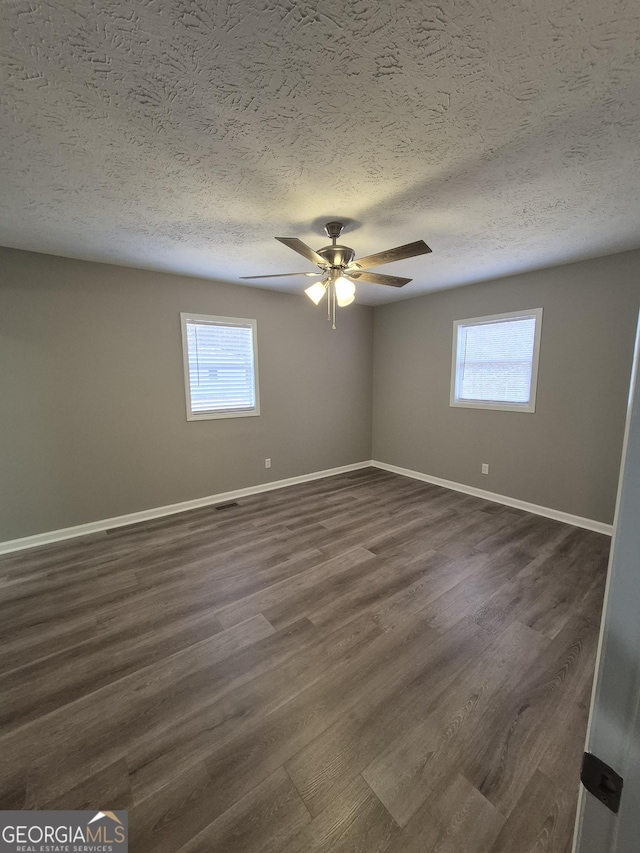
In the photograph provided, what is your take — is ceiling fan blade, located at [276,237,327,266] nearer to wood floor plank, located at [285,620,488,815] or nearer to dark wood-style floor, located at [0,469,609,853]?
dark wood-style floor, located at [0,469,609,853]

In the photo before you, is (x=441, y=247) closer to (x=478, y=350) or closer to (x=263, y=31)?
(x=478, y=350)

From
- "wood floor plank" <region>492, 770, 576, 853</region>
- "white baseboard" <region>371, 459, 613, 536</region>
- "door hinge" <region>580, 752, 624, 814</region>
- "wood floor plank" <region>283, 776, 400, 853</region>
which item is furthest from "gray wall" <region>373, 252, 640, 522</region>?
"door hinge" <region>580, 752, 624, 814</region>

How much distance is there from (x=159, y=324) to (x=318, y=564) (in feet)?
9.51

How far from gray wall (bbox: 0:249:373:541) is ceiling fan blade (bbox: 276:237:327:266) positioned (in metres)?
1.92

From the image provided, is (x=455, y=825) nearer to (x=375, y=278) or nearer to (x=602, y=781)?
(x=602, y=781)

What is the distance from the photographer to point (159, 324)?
3439 millimetres

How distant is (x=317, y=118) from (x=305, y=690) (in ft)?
8.60

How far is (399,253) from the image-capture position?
6.77ft

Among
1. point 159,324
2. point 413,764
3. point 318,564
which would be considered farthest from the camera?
point 159,324

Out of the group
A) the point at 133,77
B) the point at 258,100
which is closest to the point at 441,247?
the point at 258,100

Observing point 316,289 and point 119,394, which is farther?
point 119,394

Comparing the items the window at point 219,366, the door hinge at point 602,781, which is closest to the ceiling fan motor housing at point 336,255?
the window at point 219,366

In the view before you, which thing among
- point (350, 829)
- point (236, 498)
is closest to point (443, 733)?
point (350, 829)

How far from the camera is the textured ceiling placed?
1011mm
